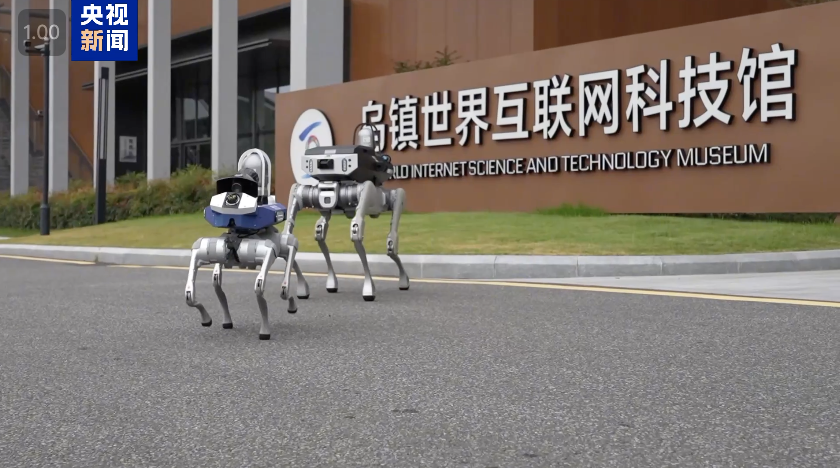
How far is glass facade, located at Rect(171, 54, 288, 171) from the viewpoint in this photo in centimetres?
3616

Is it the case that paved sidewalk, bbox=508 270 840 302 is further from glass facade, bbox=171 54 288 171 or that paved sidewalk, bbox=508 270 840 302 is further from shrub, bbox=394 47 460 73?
glass facade, bbox=171 54 288 171

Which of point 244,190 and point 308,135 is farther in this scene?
point 308,135

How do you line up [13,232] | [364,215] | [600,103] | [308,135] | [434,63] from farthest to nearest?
[13,232], [434,63], [308,135], [600,103], [364,215]

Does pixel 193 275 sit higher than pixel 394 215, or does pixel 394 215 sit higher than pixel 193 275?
pixel 394 215

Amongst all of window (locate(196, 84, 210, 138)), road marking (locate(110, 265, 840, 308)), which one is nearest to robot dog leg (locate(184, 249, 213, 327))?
road marking (locate(110, 265, 840, 308))

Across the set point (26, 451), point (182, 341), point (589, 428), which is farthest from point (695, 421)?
point (182, 341)

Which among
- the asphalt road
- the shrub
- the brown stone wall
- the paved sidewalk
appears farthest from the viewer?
the shrub

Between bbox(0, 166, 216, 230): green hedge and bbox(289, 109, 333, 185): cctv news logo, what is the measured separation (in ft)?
11.2

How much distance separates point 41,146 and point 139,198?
58.8 ft

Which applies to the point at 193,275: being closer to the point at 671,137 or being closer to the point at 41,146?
the point at 671,137

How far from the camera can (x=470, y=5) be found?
984 inches

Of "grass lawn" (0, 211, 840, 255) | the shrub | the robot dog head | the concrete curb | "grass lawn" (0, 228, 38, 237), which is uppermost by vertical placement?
the shrub

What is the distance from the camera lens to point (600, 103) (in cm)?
1823

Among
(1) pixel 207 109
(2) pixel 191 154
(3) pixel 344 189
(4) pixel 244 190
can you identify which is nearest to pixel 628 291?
(3) pixel 344 189
